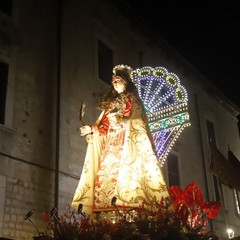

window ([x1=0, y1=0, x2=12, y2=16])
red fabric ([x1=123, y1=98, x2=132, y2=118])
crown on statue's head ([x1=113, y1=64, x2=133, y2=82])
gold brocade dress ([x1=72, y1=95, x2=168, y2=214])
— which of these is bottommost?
gold brocade dress ([x1=72, y1=95, x2=168, y2=214])

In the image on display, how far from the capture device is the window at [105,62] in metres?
14.2

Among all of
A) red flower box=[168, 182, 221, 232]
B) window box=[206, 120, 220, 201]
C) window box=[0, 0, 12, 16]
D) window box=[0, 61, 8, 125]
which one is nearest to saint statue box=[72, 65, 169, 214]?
red flower box=[168, 182, 221, 232]

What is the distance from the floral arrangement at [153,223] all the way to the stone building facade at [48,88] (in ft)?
12.8

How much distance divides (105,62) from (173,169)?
5167 mm

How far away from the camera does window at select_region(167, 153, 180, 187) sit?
54.0ft

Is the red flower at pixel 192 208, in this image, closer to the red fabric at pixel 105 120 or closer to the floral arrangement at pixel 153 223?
the floral arrangement at pixel 153 223

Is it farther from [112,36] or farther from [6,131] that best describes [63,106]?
[112,36]

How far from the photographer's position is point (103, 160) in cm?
695

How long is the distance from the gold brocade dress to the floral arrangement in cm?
28

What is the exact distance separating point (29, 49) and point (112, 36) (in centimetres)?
438

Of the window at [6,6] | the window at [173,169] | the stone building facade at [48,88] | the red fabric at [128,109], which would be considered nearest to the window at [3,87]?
the stone building facade at [48,88]

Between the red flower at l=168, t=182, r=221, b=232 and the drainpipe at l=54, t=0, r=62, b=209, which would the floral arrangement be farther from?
the drainpipe at l=54, t=0, r=62, b=209

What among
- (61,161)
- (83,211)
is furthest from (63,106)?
(83,211)

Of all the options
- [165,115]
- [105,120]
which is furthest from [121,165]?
[165,115]
